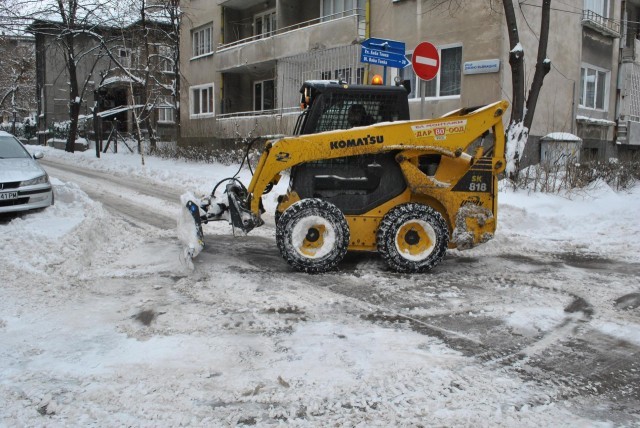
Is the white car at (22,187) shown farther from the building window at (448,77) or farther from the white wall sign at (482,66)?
the white wall sign at (482,66)

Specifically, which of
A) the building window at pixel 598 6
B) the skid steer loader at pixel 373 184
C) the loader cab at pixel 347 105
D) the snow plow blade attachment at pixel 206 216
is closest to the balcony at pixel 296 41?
the building window at pixel 598 6

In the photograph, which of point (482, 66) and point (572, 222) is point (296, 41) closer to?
point (482, 66)

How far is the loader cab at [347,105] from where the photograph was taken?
6648 millimetres

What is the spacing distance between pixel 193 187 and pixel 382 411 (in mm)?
11574

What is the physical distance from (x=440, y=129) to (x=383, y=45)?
12.6 ft

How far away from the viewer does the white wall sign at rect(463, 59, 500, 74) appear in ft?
46.3

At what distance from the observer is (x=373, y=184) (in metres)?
6.53

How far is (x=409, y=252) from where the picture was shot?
634cm

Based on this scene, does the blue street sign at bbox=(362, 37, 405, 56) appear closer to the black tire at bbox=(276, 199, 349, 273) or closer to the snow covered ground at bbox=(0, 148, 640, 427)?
the snow covered ground at bbox=(0, 148, 640, 427)

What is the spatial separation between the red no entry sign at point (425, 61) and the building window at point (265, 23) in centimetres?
1599

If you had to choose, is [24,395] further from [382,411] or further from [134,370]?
[382,411]

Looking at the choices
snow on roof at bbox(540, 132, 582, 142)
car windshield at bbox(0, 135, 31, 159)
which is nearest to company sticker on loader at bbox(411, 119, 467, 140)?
car windshield at bbox(0, 135, 31, 159)

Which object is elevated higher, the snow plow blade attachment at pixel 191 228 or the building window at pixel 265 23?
the building window at pixel 265 23

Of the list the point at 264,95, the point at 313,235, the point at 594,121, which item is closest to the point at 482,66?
the point at 594,121
